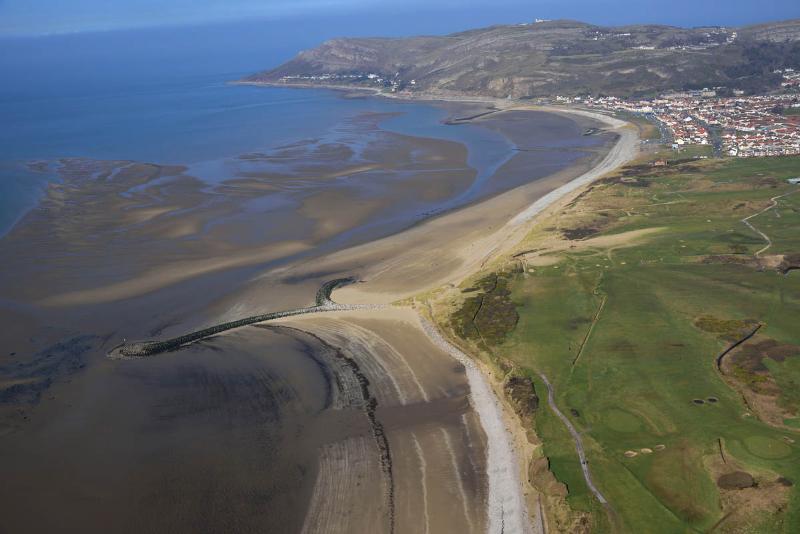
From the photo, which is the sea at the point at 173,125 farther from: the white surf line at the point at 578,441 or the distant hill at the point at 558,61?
the white surf line at the point at 578,441

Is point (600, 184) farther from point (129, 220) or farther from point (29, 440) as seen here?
point (29, 440)

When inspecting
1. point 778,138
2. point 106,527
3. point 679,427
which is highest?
point 778,138

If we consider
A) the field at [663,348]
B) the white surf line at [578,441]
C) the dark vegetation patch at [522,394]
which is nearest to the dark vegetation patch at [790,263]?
the field at [663,348]

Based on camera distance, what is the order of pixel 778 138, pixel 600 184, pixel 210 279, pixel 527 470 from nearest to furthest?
pixel 527 470, pixel 210 279, pixel 600 184, pixel 778 138

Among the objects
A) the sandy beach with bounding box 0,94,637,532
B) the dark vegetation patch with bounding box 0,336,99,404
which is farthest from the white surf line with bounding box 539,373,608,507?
the dark vegetation patch with bounding box 0,336,99,404

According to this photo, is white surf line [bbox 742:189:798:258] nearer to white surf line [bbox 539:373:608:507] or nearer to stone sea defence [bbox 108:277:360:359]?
white surf line [bbox 539:373:608:507]

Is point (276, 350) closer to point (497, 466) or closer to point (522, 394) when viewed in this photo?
point (522, 394)

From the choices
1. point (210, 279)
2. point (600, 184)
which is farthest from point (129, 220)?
point (600, 184)
